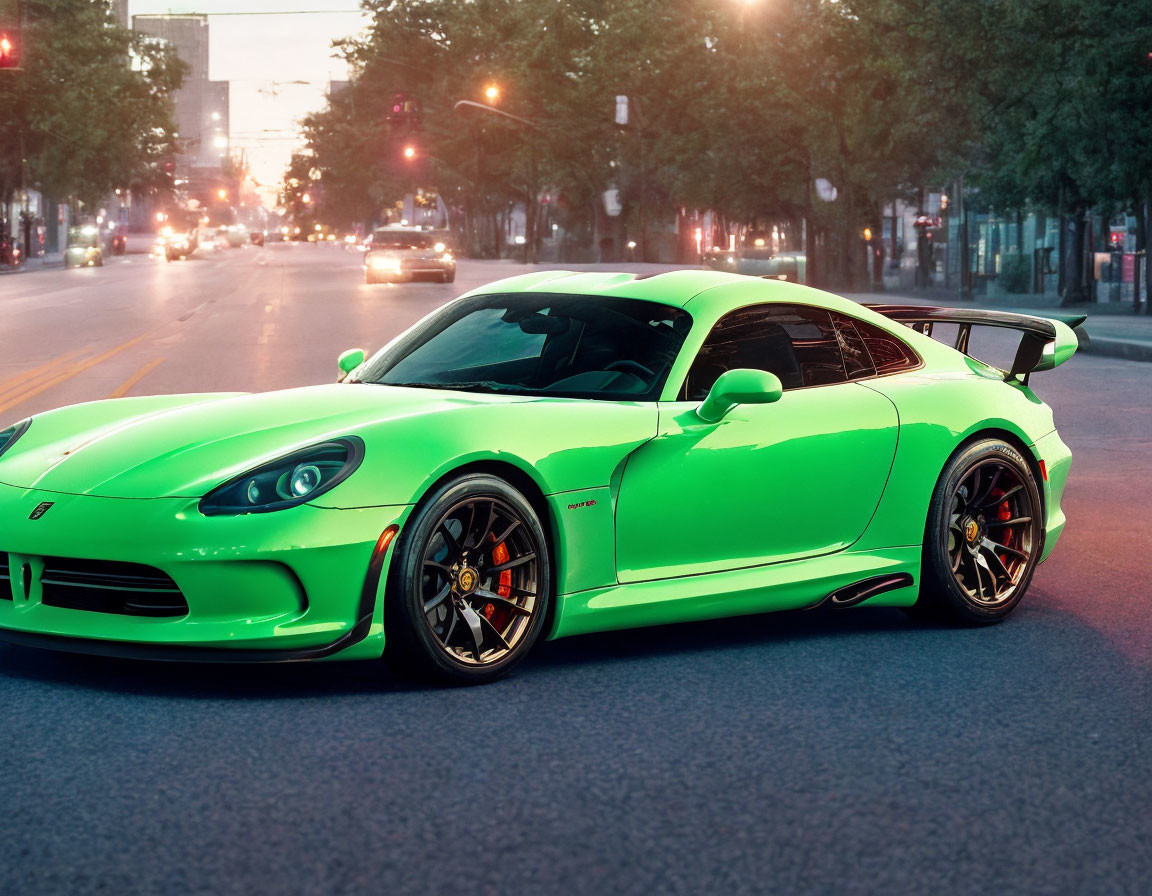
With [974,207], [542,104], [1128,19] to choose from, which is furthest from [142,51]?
[1128,19]

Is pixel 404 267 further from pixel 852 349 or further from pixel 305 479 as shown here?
pixel 305 479

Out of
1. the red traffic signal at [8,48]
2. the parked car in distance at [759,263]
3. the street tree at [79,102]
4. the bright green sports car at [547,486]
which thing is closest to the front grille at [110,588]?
the bright green sports car at [547,486]

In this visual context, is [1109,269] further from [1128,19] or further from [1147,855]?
[1147,855]

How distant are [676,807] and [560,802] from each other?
0.28 m

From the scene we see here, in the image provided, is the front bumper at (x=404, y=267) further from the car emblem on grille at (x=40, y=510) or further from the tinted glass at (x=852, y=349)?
the car emblem on grille at (x=40, y=510)

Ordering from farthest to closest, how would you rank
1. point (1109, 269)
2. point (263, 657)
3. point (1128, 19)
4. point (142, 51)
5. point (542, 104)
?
1. point (142, 51)
2. point (542, 104)
3. point (1109, 269)
4. point (1128, 19)
5. point (263, 657)

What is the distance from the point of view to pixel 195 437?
18.9ft

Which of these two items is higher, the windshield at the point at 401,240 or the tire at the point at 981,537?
the windshield at the point at 401,240

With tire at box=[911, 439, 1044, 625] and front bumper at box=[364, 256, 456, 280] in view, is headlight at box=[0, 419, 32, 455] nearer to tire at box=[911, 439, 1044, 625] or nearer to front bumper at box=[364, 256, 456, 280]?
tire at box=[911, 439, 1044, 625]

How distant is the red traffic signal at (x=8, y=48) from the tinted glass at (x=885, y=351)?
115 feet

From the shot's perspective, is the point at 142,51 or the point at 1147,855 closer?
the point at 1147,855

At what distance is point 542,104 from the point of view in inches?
3221

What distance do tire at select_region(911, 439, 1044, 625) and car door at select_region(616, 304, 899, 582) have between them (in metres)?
0.32

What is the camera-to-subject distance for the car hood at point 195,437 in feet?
17.9
